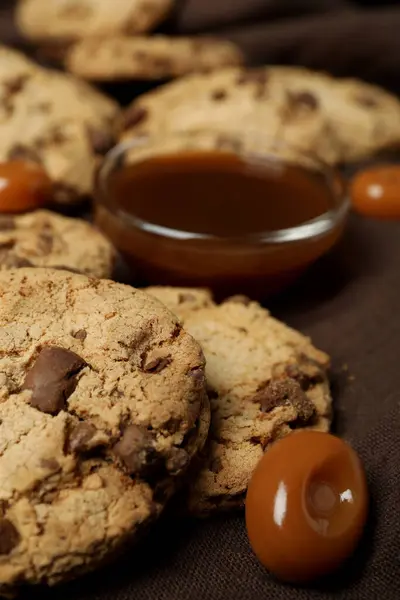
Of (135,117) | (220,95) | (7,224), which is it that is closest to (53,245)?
(7,224)

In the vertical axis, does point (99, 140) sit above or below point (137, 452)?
below

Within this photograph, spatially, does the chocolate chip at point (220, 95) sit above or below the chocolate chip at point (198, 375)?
below

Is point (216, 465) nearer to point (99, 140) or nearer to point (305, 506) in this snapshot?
point (305, 506)

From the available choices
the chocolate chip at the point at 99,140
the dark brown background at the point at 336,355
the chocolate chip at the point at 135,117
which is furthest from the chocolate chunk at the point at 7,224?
the chocolate chip at the point at 135,117

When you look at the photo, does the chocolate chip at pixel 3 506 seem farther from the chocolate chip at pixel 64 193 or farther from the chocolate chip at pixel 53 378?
the chocolate chip at pixel 64 193

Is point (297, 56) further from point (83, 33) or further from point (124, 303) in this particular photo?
point (124, 303)

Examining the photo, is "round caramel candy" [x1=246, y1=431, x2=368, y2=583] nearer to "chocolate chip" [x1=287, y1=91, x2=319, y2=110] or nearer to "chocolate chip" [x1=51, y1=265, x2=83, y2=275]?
"chocolate chip" [x1=51, y1=265, x2=83, y2=275]

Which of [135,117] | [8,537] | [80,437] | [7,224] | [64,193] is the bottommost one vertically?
[64,193]
